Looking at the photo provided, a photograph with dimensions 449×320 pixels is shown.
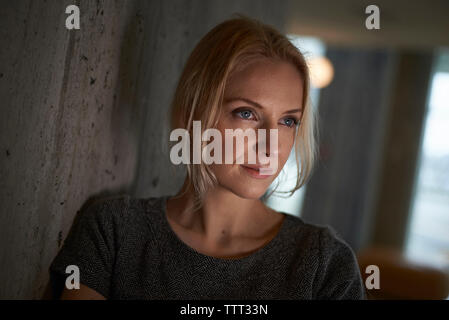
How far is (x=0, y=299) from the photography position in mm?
880

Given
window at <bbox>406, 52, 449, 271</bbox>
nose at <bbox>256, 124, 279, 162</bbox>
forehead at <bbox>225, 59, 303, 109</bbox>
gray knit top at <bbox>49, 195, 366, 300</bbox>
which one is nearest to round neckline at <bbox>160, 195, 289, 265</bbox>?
gray knit top at <bbox>49, 195, 366, 300</bbox>

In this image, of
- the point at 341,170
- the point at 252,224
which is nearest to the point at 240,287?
the point at 252,224

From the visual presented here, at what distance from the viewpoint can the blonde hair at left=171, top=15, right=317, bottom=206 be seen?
3.43 ft

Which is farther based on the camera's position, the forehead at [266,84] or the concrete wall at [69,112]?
the forehead at [266,84]

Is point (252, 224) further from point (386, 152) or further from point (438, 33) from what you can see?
point (386, 152)

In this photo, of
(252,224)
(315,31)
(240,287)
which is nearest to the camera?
(240,287)

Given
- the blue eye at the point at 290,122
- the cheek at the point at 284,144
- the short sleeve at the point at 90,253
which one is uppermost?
the blue eye at the point at 290,122

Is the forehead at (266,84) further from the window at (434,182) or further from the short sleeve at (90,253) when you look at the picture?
the window at (434,182)

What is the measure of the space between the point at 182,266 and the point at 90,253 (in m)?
0.21

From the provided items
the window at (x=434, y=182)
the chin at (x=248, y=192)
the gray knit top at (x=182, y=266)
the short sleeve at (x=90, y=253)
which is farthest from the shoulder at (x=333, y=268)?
the window at (x=434, y=182)

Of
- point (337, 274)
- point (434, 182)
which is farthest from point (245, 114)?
point (434, 182)

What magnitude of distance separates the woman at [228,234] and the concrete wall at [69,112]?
Result: 0.32 feet

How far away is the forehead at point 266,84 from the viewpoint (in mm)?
1036

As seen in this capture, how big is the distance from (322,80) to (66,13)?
396cm
